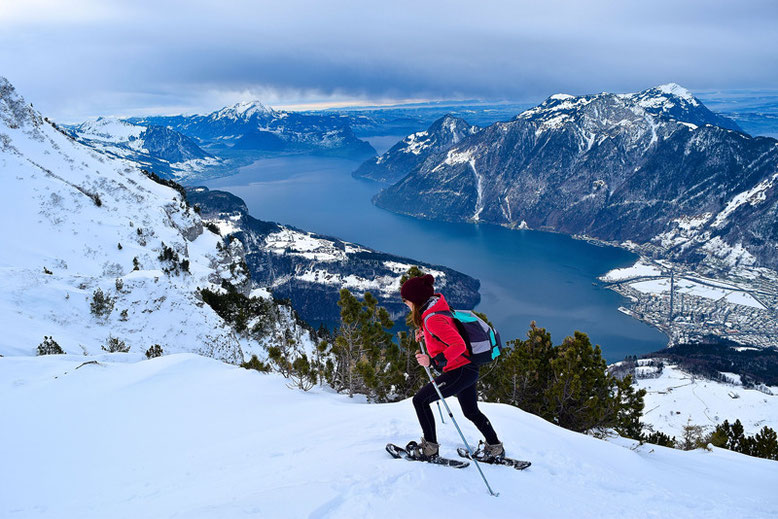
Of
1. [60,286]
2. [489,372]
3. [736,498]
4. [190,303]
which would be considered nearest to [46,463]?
[736,498]

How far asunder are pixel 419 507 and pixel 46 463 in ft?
23.8

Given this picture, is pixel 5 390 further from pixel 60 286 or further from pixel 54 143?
pixel 54 143

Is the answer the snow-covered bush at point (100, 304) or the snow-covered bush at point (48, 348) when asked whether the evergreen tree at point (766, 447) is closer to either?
the snow-covered bush at point (48, 348)

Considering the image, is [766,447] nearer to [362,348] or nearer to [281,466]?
[362,348]

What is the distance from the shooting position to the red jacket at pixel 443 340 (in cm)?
684

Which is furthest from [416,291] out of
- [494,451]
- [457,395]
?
[494,451]

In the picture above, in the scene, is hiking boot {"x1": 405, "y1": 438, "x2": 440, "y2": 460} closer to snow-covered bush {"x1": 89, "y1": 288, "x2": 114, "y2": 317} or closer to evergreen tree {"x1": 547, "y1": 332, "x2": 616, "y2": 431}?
evergreen tree {"x1": 547, "y1": 332, "x2": 616, "y2": 431}

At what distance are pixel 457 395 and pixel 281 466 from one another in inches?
139

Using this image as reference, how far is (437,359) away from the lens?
23.5 feet

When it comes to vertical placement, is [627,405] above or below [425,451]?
below

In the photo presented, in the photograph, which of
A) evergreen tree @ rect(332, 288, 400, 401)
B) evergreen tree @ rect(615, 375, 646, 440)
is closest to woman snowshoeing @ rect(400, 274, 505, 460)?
evergreen tree @ rect(332, 288, 400, 401)

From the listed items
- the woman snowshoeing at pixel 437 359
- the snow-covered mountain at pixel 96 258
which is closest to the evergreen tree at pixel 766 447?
the woman snowshoeing at pixel 437 359

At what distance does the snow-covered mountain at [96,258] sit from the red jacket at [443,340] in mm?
21035

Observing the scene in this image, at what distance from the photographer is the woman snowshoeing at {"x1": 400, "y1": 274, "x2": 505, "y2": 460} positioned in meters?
6.89
